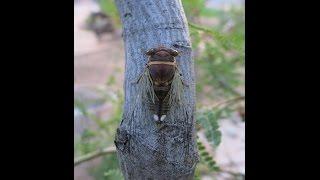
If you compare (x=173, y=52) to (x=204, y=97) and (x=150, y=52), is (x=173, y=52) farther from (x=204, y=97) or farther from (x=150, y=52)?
(x=204, y=97)

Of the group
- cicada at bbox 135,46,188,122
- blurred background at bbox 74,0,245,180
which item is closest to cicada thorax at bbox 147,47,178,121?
cicada at bbox 135,46,188,122

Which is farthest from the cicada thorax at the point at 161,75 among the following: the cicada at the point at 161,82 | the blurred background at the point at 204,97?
the blurred background at the point at 204,97

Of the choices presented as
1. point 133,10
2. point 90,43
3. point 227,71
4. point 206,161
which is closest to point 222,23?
point 227,71

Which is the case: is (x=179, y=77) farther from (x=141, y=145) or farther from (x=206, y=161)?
(x=206, y=161)

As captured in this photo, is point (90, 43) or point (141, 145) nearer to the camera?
point (141, 145)

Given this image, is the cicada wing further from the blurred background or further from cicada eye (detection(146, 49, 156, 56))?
the blurred background

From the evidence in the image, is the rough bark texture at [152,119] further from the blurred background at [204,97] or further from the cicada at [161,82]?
the blurred background at [204,97]

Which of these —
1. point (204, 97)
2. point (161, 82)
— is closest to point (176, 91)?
point (161, 82)

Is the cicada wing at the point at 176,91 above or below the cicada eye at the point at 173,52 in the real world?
below
